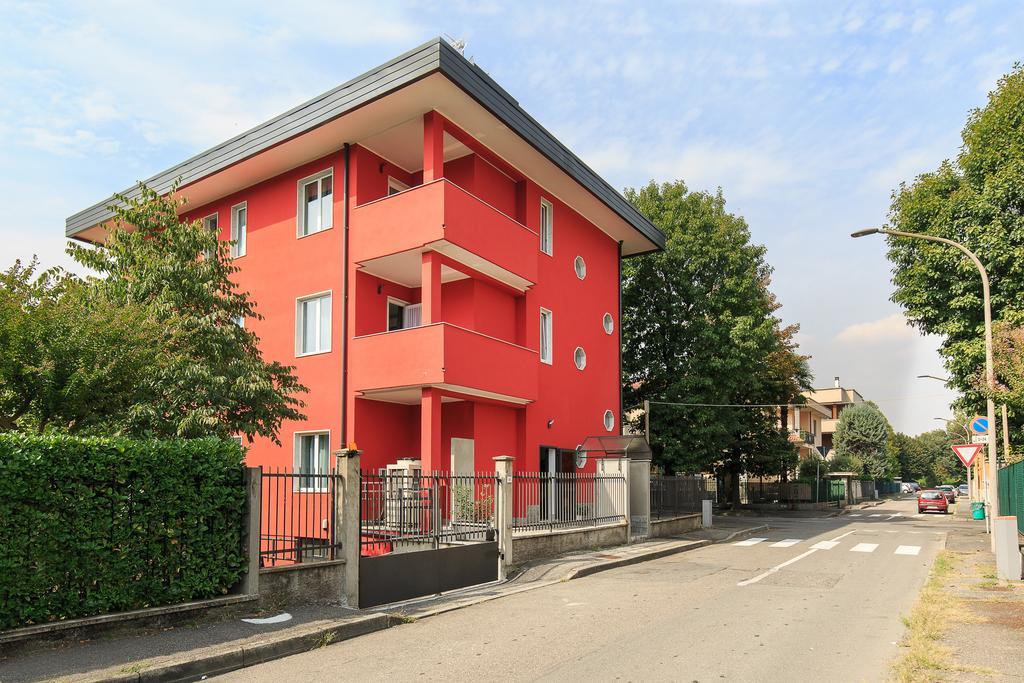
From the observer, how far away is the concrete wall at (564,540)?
14.8m

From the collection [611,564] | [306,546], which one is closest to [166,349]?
[306,546]

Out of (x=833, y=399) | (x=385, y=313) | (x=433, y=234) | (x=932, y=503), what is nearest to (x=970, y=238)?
(x=433, y=234)

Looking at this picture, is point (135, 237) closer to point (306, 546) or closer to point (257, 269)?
point (257, 269)

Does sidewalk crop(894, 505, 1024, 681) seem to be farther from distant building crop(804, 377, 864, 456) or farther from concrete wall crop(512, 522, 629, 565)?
distant building crop(804, 377, 864, 456)

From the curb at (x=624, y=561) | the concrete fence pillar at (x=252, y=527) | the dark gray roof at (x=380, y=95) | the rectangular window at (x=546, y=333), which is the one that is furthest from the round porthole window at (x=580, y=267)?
the concrete fence pillar at (x=252, y=527)

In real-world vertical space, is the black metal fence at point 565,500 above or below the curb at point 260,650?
above

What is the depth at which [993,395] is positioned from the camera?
16141mm

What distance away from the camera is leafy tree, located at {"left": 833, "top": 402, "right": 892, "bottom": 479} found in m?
75.6

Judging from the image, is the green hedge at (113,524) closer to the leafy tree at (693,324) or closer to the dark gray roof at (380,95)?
the dark gray roof at (380,95)

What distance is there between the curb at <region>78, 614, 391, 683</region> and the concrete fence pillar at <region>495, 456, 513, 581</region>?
4067 mm

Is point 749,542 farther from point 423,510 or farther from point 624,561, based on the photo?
point 423,510

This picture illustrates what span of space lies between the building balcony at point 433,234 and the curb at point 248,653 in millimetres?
9647

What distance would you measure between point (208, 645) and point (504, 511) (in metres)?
6.67

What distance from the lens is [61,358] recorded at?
34.6 feet
